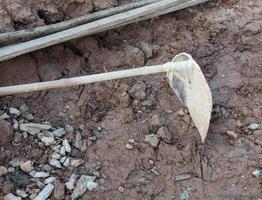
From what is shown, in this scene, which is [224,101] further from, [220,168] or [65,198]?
[65,198]

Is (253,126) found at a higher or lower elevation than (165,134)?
lower

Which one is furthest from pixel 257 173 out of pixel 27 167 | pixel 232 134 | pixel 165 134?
pixel 27 167

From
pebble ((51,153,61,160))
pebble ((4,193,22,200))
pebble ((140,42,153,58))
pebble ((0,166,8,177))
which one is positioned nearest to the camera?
pebble ((4,193,22,200))

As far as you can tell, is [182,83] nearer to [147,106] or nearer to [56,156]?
[147,106]

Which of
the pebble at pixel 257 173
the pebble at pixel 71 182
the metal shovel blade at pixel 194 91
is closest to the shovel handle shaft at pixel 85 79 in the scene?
the metal shovel blade at pixel 194 91

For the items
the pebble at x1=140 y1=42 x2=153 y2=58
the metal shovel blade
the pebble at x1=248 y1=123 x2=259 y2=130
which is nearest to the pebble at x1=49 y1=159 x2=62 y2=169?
the metal shovel blade

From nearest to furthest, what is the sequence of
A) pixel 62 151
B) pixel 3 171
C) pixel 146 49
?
pixel 3 171 → pixel 62 151 → pixel 146 49

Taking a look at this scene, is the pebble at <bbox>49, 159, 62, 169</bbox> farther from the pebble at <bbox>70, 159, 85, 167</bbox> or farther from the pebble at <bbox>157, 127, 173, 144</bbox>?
the pebble at <bbox>157, 127, 173, 144</bbox>
